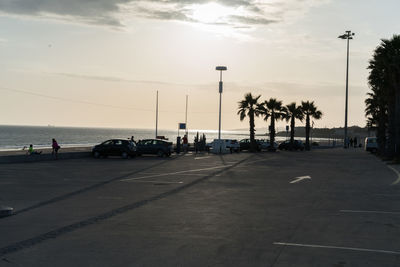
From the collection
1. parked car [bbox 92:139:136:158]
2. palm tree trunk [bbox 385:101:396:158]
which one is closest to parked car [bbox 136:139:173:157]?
parked car [bbox 92:139:136:158]

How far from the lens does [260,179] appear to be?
21078 mm

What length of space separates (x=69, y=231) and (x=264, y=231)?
3703 millimetres

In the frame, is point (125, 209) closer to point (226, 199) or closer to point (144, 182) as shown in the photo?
point (226, 199)

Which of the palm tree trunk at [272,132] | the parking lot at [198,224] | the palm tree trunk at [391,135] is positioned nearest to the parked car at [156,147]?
the palm tree trunk at [391,135]

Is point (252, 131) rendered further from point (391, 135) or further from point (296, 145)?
point (391, 135)

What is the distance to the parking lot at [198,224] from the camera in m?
7.36

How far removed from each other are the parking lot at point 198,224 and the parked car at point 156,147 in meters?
21.7

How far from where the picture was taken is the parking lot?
7363 mm

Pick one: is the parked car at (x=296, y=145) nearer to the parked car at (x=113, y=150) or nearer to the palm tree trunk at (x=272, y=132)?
the palm tree trunk at (x=272, y=132)

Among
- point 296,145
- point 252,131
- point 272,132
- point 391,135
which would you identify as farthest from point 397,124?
point 296,145

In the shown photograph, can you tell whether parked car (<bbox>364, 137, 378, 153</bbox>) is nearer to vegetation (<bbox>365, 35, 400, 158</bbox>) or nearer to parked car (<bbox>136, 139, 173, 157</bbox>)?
vegetation (<bbox>365, 35, 400, 158</bbox>)

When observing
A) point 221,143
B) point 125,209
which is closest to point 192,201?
point 125,209

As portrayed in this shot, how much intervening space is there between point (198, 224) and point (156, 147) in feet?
101

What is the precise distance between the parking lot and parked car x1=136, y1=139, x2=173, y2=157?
21.7 meters
